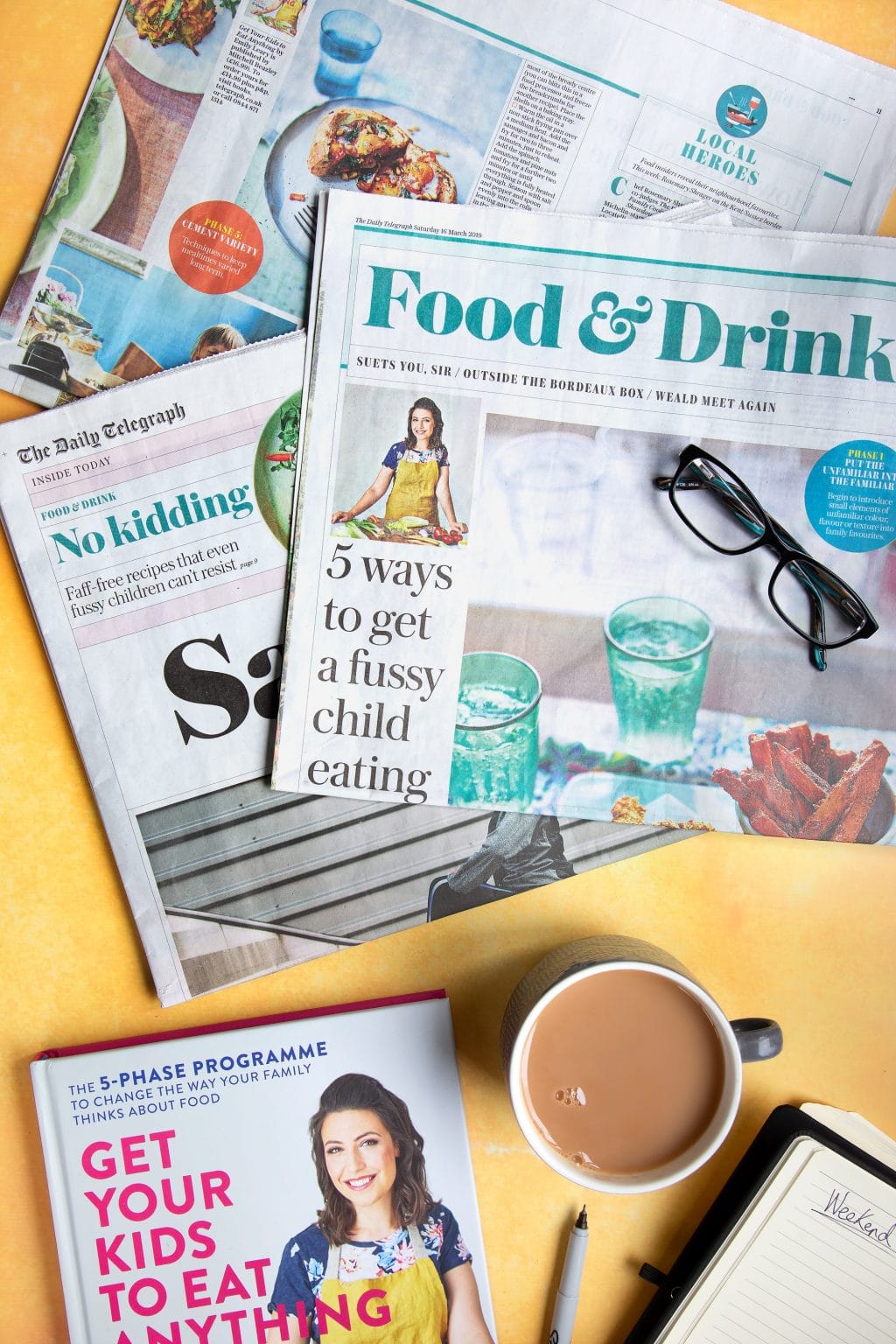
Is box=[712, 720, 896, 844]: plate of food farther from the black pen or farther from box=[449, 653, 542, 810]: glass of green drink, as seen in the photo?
the black pen

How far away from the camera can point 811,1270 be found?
0.53m

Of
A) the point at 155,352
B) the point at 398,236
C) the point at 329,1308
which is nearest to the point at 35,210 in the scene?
the point at 155,352

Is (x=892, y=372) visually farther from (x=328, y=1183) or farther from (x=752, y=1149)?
(x=328, y=1183)

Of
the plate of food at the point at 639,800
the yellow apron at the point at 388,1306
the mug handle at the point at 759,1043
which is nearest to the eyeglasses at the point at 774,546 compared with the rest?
the plate of food at the point at 639,800

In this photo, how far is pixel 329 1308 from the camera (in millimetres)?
542

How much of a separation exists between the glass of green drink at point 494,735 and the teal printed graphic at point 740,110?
1.13 feet

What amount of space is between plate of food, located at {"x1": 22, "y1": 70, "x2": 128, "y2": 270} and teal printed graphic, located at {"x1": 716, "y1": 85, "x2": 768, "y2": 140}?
0.36 m

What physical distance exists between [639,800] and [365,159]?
16.5 inches

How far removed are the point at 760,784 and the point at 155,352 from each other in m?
0.45

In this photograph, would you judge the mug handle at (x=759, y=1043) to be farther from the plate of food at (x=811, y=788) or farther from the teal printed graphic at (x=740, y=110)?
the teal printed graphic at (x=740, y=110)

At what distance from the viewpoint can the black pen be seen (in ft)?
1.79

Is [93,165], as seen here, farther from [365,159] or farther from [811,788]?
[811,788]

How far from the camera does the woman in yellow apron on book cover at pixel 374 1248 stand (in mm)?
542

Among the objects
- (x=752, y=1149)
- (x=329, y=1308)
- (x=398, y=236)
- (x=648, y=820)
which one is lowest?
(x=329, y=1308)
